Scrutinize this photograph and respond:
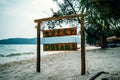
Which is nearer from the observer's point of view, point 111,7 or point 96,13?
point 111,7

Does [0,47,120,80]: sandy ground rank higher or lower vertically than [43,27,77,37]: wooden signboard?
lower

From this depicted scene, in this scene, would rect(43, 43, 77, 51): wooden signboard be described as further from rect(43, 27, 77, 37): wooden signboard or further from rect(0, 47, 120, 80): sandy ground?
rect(0, 47, 120, 80): sandy ground

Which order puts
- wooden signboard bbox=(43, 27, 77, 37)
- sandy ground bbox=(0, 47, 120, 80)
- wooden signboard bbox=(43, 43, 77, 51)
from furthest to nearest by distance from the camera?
wooden signboard bbox=(43, 27, 77, 37), wooden signboard bbox=(43, 43, 77, 51), sandy ground bbox=(0, 47, 120, 80)

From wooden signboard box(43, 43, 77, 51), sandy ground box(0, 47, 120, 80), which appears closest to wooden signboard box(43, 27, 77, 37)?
wooden signboard box(43, 43, 77, 51)

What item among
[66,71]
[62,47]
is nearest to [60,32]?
[62,47]

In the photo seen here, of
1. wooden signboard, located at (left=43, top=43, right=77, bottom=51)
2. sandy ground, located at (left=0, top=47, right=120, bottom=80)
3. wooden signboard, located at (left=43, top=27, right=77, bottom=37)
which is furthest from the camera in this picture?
Answer: wooden signboard, located at (left=43, top=27, right=77, bottom=37)

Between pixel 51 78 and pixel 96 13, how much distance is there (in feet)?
11.2

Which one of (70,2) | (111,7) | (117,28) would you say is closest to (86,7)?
(111,7)

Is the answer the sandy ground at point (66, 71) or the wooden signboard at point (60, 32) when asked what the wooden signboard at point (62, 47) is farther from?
the sandy ground at point (66, 71)

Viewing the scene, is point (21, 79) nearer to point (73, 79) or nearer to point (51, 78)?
point (51, 78)

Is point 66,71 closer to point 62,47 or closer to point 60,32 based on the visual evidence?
point 62,47

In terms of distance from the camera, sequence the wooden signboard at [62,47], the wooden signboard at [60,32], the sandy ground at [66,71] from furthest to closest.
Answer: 1. the wooden signboard at [60,32]
2. the wooden signboard at [62,47]
3. the sandy ground at [66,71]

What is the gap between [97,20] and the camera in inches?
166

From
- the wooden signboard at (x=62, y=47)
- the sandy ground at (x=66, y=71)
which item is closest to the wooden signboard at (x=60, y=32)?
the wooden signboard at (x=62, y=47)
